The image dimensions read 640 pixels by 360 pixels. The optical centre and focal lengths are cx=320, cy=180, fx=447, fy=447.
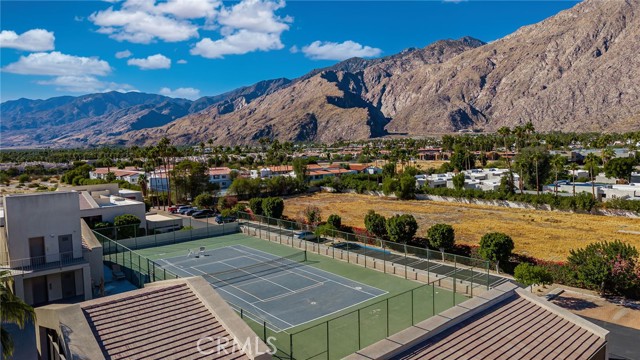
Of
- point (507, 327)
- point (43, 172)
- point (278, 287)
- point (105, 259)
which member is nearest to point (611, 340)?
point (507, 327)

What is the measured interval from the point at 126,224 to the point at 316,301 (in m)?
25.5

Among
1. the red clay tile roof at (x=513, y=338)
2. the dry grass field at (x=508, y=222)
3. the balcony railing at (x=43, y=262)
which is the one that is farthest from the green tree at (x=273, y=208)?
the red clay tile roof at (x=513, y=338)

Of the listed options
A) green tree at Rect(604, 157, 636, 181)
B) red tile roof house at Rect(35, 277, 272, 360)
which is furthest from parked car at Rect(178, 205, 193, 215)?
green tree at Rect(604, 157, 636, 181)

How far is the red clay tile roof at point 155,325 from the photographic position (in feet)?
52.7

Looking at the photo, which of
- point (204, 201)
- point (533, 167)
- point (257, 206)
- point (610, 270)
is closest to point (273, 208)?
point (257, 206)

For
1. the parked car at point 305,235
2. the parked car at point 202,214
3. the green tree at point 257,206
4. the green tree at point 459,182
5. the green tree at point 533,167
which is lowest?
the parked car at point 202,214

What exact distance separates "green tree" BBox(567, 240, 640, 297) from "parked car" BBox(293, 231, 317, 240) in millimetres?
22743

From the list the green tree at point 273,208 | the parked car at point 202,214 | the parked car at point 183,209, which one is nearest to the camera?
the green tree at point 273,208

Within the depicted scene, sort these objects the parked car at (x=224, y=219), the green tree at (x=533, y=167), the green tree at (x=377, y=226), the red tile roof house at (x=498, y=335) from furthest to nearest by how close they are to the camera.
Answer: the green tree at (x=533, y=167)
the parked car at (x=224, y=219)
the green tree at (x=377, y=226)
the red tile roof house at (x=498, y=335)

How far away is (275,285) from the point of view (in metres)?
30.5

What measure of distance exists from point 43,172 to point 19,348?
126495mm

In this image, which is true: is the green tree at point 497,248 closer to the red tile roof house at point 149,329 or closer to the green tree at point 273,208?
the red tile roof house at point 149,329

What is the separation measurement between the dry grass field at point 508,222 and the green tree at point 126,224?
2282 cm

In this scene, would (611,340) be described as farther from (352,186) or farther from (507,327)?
(352,186)
